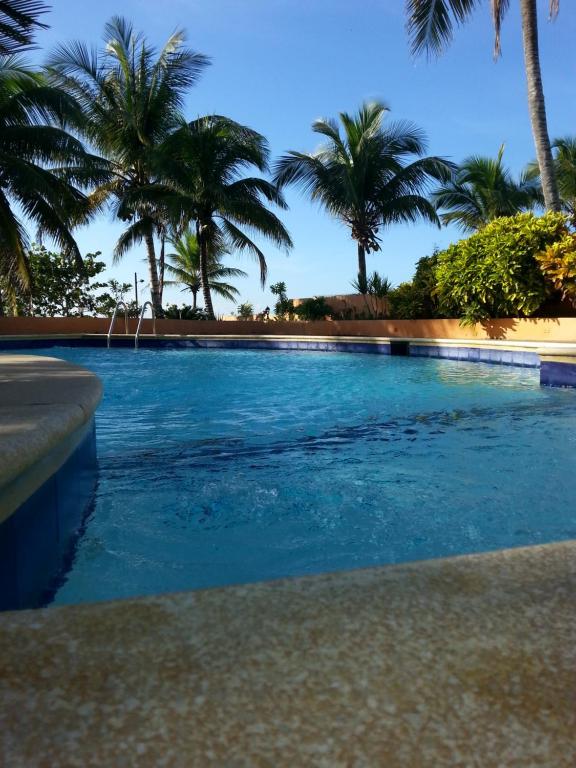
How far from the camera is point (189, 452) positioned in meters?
4.77

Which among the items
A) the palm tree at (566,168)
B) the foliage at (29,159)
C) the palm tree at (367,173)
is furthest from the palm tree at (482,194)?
the foliage at (29,159)

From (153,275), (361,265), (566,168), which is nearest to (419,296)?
(361,265)

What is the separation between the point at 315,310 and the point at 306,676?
66.7 feet

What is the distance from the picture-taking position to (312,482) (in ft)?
13.1

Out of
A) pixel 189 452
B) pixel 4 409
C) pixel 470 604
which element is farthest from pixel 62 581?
pixel 189 452

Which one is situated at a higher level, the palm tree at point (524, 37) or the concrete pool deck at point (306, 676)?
the palm tree at point (524, 37)

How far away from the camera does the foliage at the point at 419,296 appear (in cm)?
1664

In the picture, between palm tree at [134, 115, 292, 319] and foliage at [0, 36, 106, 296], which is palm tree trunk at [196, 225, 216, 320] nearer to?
palm tree at [134, 115, 292, 319]

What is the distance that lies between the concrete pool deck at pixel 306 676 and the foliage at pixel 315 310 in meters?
20.0

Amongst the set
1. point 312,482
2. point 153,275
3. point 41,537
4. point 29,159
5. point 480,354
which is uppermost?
point 29,159

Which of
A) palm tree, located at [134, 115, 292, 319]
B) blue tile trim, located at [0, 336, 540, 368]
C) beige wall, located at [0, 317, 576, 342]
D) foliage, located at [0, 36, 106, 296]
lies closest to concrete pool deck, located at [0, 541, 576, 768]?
blue tile trim, located at [0, 336, 540, 368]

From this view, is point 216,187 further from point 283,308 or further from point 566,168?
point 566,168

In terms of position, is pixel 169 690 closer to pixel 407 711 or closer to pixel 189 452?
pixel 407 711

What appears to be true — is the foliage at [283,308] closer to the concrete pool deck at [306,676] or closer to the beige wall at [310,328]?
the beige wall at [310,328]
